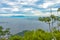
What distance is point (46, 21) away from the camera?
66.0ft

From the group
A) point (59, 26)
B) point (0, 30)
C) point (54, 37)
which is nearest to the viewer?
point (54, 37)

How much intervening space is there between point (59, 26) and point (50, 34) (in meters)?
6.25

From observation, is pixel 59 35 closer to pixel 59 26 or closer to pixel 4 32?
pixel 59 26

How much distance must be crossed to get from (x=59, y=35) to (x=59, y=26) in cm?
622

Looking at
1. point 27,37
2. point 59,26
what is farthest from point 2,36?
point 27,37

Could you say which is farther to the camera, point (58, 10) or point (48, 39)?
point (58, 10)

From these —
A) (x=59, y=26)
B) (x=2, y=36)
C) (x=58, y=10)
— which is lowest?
(x=2, y=36)

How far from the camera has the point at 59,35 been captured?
1625 centimetres

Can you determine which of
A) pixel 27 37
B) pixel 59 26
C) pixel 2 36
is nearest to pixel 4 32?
pixel 2 36

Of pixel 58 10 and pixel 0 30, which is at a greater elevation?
pixel 58 10

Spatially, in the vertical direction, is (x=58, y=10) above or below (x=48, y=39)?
above

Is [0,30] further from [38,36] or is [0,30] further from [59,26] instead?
[38,36]

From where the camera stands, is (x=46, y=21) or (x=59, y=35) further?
(x=46, y=21)

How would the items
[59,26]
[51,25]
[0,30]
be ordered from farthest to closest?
[0,30] < [59,26] < [51,25]
